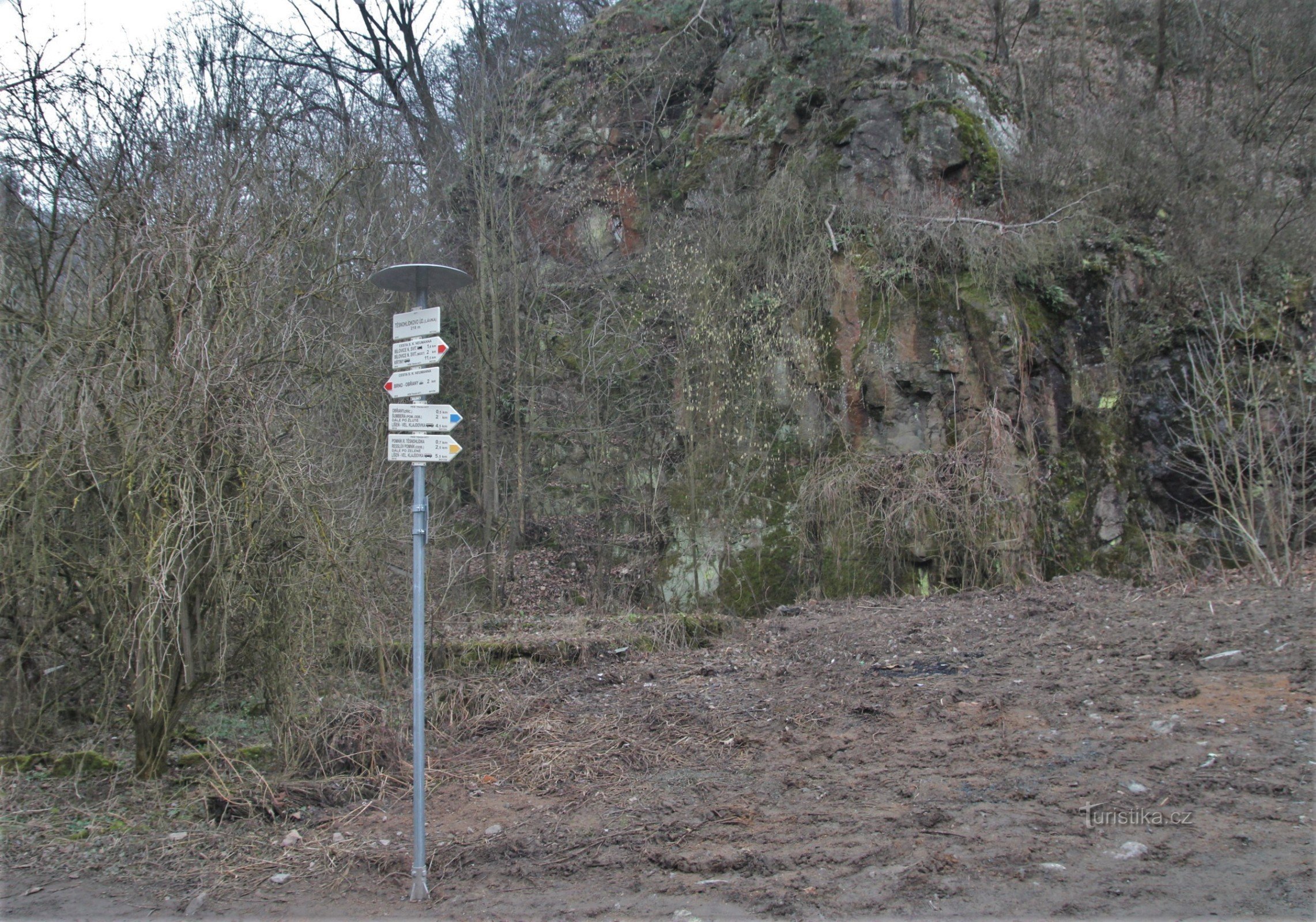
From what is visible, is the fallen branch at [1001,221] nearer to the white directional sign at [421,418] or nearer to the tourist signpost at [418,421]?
the tourist signpost at [418,421]

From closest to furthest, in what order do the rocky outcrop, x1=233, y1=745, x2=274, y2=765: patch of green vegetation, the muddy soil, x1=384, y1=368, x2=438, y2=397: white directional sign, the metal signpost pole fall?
the muddy soil, the metal signpost pole, x1=384, y1=368, x2=438, y2=397: white directional sign, x1=233, y1=745, x2=274, y2=765: patch of green vegetation, the rocky outcrop

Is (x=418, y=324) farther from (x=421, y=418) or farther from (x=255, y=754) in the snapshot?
(x=255, y=754)

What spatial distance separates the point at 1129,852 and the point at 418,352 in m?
4.12

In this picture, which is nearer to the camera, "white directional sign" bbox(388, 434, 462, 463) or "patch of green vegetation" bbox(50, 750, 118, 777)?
"white directional sign" bbox(388, 434, 462, 463)

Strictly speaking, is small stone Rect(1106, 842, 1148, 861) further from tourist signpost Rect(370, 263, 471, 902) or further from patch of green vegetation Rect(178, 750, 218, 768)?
patch of green vegetation Rect(178, 750, 218, 768)

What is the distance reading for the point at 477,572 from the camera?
12477 millimetres

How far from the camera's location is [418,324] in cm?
450

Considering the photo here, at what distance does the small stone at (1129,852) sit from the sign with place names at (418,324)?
13.3ft

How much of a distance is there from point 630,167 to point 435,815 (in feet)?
41.6

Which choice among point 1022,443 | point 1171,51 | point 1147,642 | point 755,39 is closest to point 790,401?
point 1022,443

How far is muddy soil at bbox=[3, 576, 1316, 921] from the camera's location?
146 inches

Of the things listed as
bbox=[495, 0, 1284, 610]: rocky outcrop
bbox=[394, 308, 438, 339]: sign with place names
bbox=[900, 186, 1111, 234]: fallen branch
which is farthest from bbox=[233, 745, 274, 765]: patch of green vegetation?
bbox=[900, 186, 1111, 234]: fallen branch

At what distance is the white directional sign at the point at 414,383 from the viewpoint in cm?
439

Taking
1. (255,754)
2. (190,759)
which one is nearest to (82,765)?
(190,759)
